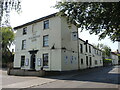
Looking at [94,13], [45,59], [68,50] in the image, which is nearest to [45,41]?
[45,59]

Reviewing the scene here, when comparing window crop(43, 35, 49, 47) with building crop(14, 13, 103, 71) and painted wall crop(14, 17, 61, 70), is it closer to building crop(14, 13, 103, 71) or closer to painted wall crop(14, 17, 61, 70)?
building crop(14, 13, 103, 71)

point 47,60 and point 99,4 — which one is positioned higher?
point 99,4

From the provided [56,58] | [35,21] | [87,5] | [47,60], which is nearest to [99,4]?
[87,5]

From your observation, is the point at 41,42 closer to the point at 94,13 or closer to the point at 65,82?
the point at 65,82

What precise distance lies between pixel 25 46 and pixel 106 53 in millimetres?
47058

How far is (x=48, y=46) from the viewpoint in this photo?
61.2 feet

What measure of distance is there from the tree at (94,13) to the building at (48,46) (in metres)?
6.33

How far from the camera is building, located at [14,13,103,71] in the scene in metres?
17.8

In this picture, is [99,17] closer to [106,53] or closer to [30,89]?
[30,89]

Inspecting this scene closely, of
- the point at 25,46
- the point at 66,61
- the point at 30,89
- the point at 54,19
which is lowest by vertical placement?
the point at 30,89

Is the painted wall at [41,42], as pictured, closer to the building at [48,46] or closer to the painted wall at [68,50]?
the building at [48,46]

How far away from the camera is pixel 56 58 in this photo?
57.3 ft

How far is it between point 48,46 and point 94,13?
1103 cm

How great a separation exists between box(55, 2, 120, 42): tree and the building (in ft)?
20.8
